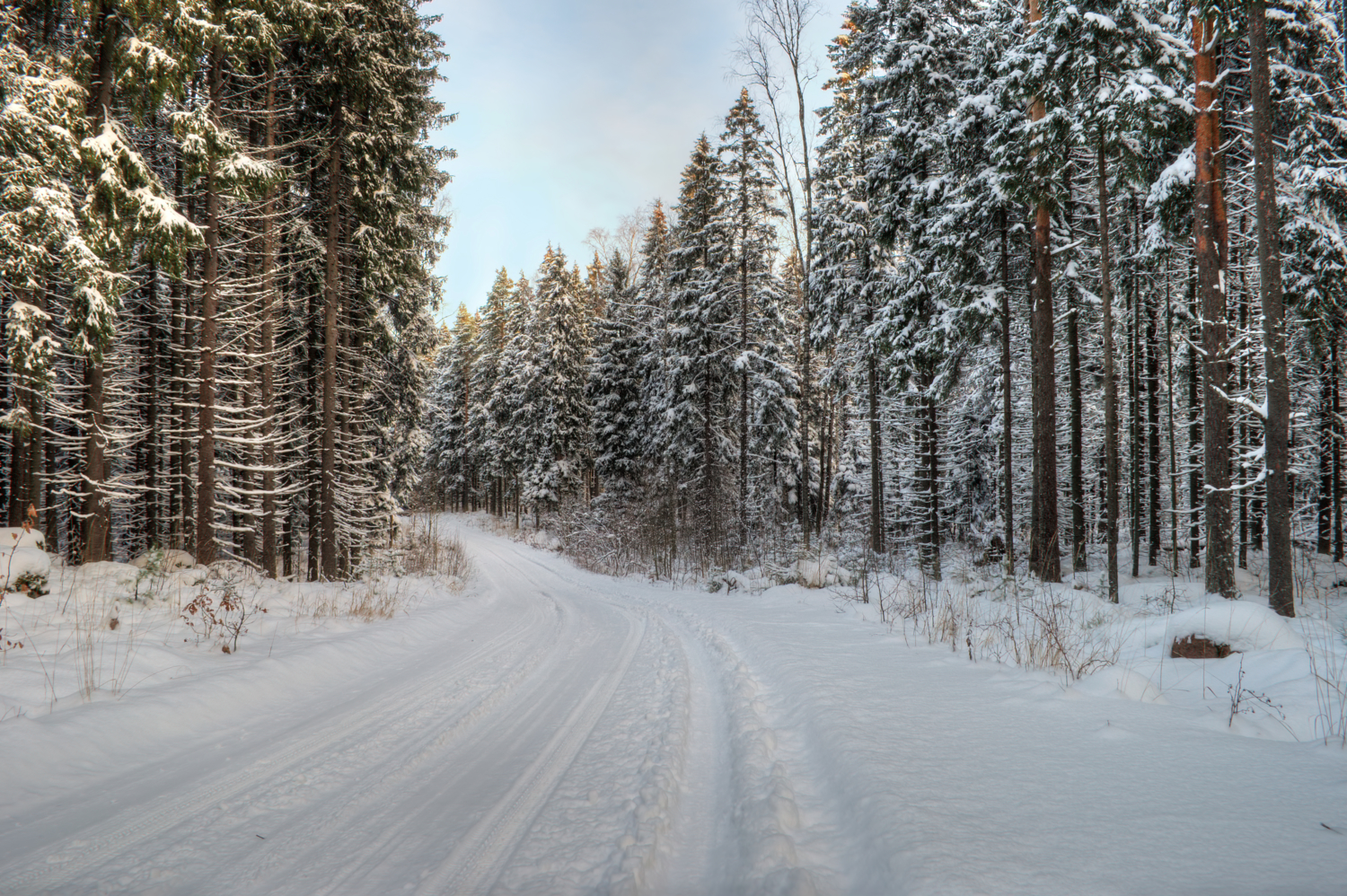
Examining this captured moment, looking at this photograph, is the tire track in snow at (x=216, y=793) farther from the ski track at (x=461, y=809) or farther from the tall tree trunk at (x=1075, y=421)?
the tall tree trunk at (x=1075, y=421)

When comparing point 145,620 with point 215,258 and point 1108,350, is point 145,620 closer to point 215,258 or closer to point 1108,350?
point 215,258

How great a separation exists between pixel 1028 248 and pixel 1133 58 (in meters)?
4.21

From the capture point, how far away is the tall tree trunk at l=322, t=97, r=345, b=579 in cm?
1178

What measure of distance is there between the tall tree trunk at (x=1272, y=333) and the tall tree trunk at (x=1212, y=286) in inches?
28.3

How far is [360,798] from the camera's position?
3.21m

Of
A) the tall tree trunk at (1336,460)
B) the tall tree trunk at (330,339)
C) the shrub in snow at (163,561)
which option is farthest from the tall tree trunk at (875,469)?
the shrub in snow at (163,561)

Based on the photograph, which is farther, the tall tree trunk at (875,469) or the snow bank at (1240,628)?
the tall tree trunk at (875,469)

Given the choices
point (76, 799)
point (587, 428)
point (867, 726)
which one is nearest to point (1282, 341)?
point (867, 726)

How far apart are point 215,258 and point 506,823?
11.4 metres

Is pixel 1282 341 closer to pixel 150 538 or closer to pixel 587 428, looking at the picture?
pixel 150 538

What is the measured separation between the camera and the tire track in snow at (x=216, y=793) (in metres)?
2.49

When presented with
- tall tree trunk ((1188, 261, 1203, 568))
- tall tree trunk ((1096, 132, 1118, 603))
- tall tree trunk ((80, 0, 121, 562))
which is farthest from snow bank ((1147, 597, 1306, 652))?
tall tree trunk ((80, 0, 121, 562))

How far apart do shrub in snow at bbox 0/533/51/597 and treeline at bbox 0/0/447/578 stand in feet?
5.81

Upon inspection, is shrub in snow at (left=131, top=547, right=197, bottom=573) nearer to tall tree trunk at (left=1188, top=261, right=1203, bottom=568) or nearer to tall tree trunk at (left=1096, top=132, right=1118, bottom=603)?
tall tree trunk at (left=1096, top=132, right=1118, bottom=603)
